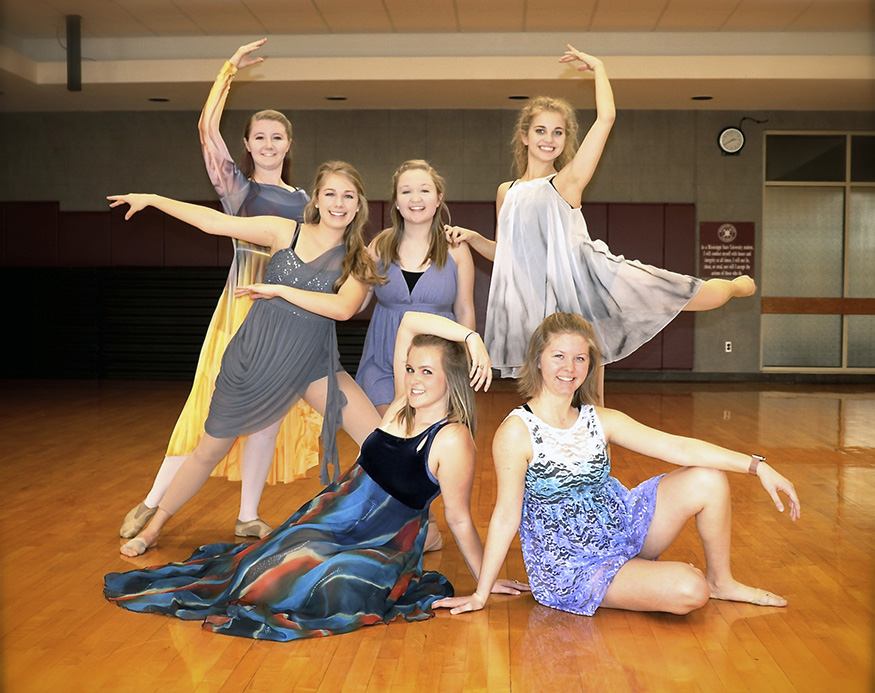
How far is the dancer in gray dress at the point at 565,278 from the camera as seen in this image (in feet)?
11.5

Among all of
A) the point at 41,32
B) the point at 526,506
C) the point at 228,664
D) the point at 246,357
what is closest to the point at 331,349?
the point at 246,357

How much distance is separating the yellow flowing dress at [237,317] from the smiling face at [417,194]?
2.06ft

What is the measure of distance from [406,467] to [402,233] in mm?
1070

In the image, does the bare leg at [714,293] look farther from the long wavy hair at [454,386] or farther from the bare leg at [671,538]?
the long wavy hair at [454,386]

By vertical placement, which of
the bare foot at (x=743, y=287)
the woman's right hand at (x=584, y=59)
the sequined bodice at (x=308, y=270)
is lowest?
the bare foot at (x=743, y=287)

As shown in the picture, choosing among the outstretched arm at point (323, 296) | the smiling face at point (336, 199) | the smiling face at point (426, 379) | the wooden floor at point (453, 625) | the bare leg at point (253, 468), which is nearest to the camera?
the wooden floor at point (453, 625)

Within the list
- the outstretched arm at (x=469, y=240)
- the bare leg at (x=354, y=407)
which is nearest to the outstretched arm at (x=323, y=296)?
the bare leg at (x=354, y=407)

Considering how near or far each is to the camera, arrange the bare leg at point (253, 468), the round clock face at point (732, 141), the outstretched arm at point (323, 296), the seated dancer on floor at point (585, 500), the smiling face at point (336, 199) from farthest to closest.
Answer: the round clock face at point (732, 141) → the bare leg at point (253, 468) → the smiling face at point (336, 199) → the outstretched arm at point (323, 296) → the seated dancer on floor at point (585, 500)

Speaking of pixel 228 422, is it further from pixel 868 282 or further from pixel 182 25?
pixel 868 282

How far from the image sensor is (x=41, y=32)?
9.57m

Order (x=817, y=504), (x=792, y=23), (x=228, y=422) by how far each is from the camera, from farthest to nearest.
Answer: (x=792, y=23) → (x=817, y=504) → (x=228, y=422)

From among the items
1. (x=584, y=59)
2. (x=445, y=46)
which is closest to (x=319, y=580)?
(x=584, y=59)

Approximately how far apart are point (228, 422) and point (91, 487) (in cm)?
173

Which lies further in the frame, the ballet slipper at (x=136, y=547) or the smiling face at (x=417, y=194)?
the ballet slipper at (x=136, y=547)
